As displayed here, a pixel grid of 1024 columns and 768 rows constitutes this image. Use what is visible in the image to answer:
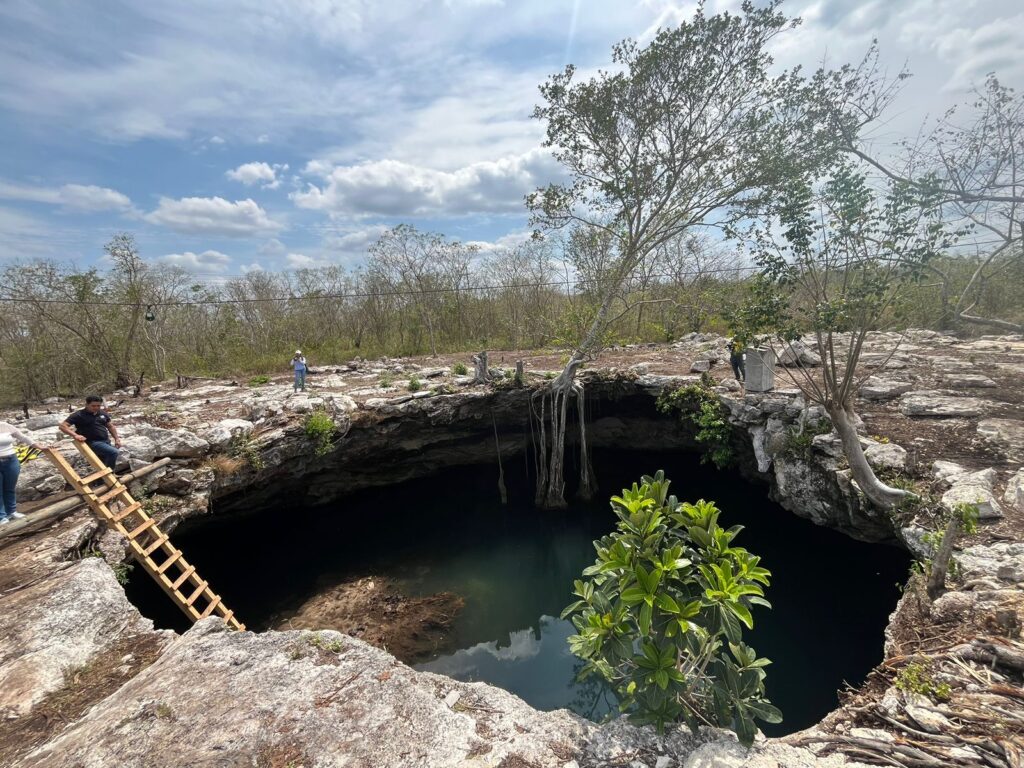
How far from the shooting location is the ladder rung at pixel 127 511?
17.3 ft

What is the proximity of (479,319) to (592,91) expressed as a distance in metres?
13.1

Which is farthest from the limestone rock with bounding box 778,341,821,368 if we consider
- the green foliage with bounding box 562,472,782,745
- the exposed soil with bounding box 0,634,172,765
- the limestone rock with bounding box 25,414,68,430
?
the limestone rock with bounding box 25,414,68,430

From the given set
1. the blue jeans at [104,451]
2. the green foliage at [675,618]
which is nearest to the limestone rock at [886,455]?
the green foliage at [675,618]

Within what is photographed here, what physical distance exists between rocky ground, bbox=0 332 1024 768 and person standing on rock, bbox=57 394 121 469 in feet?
1.27

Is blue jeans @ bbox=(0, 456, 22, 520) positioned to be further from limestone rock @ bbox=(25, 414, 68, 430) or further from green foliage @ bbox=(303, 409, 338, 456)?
limestone rock @ bbox=(25, 414, 68, 430)

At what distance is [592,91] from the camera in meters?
8.04

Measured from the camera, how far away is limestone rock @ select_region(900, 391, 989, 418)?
6555mm

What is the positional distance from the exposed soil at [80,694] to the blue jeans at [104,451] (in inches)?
127

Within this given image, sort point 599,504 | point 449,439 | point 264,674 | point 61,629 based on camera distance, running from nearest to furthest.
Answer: point 264,674 < point 61,629 < point 599,504 < point 449,439


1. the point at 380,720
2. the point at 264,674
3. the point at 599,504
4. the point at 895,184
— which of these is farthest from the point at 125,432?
the point at 895,184

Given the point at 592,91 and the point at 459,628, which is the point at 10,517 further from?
the point at 592,91

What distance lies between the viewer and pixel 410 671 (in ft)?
10.7

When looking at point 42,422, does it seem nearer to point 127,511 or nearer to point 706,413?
point 127,511

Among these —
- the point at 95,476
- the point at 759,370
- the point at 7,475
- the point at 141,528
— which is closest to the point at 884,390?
the point at 759,370
